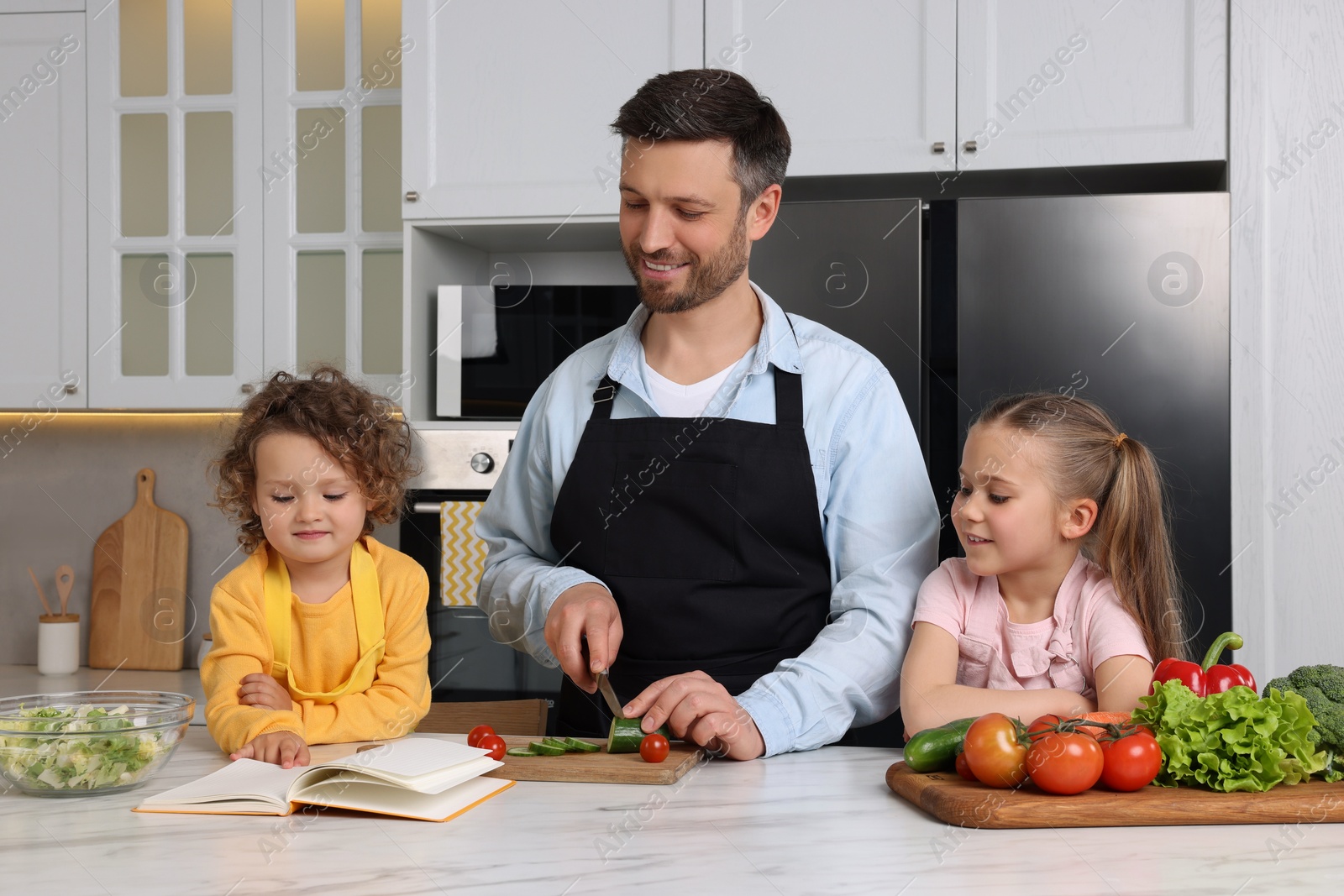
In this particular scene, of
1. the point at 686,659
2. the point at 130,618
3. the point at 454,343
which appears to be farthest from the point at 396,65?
the point at 686,659

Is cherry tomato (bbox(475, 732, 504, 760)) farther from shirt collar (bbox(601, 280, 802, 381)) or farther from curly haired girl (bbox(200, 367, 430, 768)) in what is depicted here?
shirt collar (bbox(601, 280, 802, 381))

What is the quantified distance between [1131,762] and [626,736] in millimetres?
449

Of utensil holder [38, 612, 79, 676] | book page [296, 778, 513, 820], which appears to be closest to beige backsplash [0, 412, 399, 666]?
utensil holder [38, 612, 79, 676]

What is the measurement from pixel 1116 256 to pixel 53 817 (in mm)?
1809

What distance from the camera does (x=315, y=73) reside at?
2.54 metres

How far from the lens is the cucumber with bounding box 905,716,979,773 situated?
996 mm

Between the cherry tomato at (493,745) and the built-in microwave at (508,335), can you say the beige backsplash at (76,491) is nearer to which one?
the built-in microwave at (508,335)

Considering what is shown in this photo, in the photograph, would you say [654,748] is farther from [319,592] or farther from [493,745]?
[319,592]

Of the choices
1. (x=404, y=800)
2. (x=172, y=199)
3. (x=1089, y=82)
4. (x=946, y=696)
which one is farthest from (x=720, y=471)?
(x=172, y=199)

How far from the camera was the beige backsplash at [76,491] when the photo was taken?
9.50 feet

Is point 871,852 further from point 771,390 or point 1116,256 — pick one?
point 1116,256

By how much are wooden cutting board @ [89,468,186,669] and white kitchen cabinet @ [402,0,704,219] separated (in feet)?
3.59

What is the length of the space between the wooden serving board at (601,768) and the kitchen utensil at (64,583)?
2171 mm

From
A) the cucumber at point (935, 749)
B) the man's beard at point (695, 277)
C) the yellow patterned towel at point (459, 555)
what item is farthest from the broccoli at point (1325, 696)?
the yellow patterned towel at point (459, 555)
